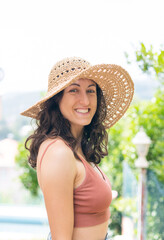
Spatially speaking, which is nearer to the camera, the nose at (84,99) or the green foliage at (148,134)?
the nose at (84,99)

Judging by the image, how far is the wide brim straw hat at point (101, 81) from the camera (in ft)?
4.22

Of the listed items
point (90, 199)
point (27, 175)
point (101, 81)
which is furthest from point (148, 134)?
point (27, 175)

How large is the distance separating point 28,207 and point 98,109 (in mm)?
12771

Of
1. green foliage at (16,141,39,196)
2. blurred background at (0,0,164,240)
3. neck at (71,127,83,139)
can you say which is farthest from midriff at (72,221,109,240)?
A: green foliage at (16,141,39,196)

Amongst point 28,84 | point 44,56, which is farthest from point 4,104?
point 44,56

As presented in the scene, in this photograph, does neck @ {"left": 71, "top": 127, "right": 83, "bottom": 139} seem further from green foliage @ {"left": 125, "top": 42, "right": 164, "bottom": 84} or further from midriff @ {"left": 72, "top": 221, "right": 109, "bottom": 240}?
green foliage @ {"left": 125, "top": 42, "right": 164, "bottom": 84}

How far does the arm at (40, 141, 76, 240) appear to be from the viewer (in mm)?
1061

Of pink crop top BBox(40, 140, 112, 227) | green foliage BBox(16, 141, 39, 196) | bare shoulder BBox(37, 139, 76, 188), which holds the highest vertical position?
bare shoulder BBox(37, 139, 76, 188)

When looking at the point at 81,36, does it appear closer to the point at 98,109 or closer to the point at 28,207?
the point at 28,207

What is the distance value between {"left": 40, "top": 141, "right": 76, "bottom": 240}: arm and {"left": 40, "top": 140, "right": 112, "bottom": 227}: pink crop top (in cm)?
6

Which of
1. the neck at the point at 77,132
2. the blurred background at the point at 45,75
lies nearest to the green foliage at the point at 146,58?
the neck at the point at 77,132

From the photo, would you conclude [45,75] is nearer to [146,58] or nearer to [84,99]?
[146,58]

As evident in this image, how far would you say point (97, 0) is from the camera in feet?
37.8

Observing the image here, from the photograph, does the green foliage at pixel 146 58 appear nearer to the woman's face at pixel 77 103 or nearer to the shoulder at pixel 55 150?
the woman's face at pixel 77 103
